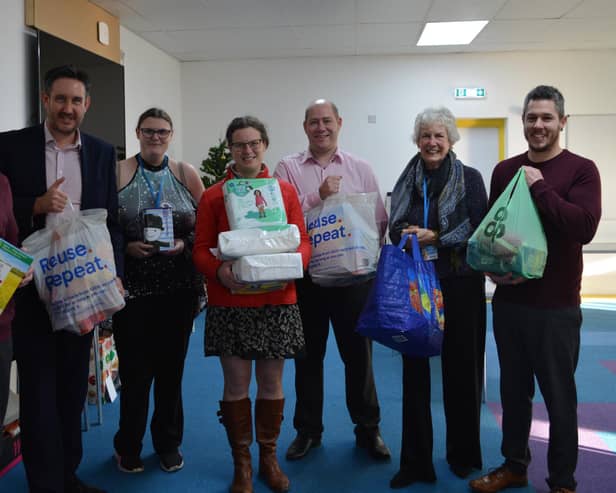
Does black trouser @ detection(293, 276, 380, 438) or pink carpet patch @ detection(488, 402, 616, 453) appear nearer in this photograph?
black trouser @ detection(293, 276, 380, 438)

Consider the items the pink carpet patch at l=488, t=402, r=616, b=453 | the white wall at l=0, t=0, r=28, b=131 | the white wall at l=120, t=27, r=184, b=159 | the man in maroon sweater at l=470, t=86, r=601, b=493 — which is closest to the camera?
the man in maroon sweater at l=470, t=86, r=601, b=493

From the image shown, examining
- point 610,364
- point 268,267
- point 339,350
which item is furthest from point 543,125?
point 610,364

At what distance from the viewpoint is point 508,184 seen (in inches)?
80.4

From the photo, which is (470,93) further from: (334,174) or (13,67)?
(334,174)

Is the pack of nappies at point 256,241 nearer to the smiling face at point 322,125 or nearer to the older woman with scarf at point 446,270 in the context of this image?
the older woman with scarf at point 446,270

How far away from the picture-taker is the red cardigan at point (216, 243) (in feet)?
6.68

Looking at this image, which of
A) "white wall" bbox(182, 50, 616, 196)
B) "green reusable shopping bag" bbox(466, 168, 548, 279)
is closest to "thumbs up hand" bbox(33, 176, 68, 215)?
"green reusable shopping bag" bbox(466, 168, 548, 279)

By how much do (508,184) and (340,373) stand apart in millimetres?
2164

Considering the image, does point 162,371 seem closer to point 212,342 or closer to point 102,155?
point 212,342

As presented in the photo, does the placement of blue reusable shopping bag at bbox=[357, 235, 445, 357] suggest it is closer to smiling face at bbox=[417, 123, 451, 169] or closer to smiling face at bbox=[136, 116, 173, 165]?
smiling face at bbox=[417, 123, 451, 169]

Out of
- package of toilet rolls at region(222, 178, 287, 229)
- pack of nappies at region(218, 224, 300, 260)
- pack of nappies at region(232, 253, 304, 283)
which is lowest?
pack of nappies at region(232, 253, 304, 283)

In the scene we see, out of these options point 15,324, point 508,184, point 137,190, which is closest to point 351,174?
point 508,184

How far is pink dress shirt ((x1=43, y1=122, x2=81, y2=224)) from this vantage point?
6.32 feet

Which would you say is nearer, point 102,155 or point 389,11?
point 102,155
